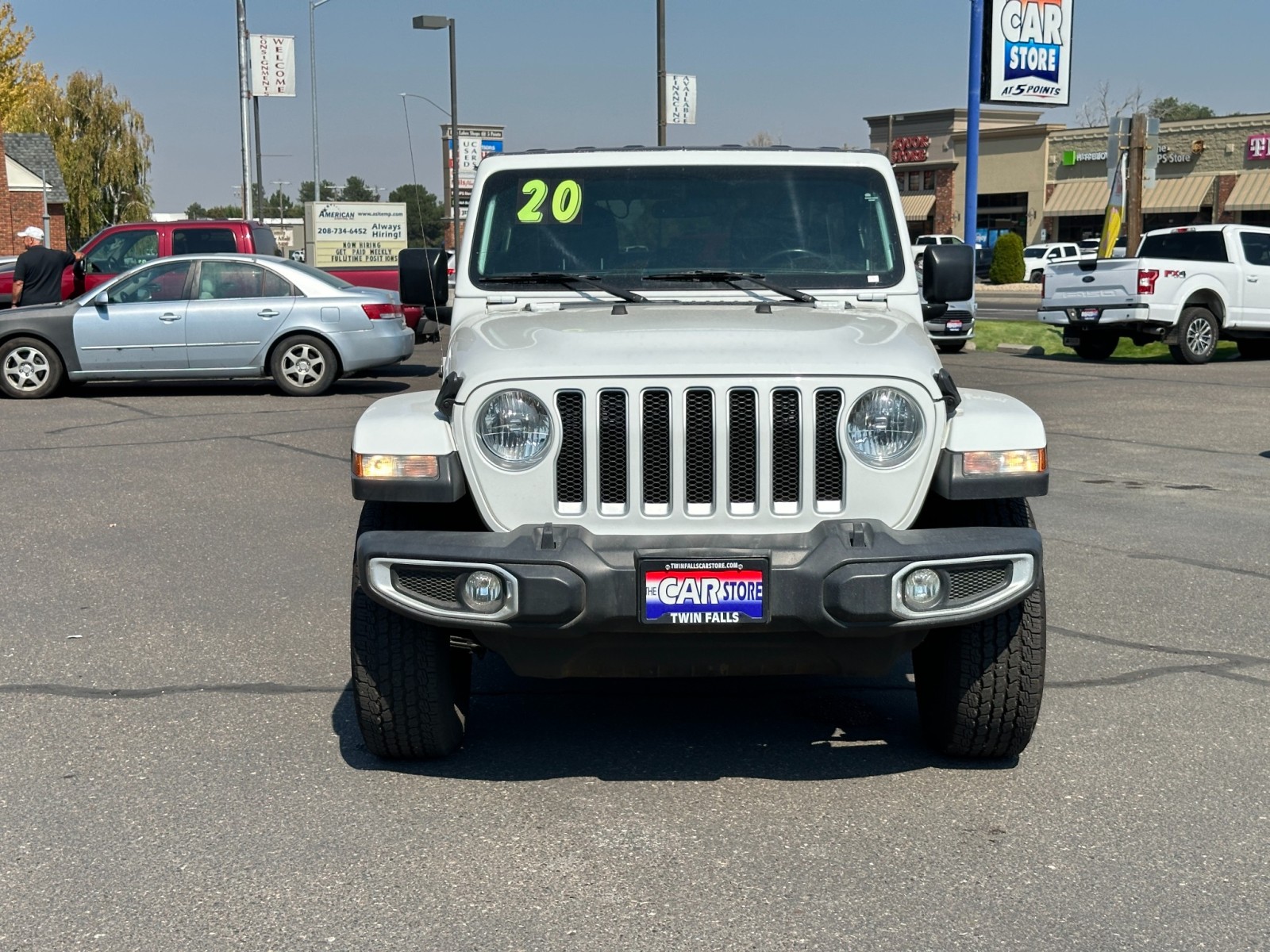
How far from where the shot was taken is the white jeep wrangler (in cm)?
413

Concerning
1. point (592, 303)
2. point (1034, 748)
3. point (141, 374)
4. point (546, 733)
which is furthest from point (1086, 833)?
point (141, 374)

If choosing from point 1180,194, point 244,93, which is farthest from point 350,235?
point 1180,194

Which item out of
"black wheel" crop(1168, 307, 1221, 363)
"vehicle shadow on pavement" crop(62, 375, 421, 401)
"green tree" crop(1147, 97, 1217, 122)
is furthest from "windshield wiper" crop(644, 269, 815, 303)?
"green tree" crop(1147, 97, 1217, 122)

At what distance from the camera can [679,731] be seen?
17.1 feet

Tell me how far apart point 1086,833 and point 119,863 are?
2598mm

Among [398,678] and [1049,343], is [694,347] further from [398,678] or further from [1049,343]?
[1049,343]

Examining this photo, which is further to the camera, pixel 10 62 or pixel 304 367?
pixel 10 62

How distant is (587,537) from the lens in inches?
167

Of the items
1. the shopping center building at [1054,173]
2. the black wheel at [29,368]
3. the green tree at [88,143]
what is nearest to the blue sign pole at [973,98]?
the black wheel at [29,368]

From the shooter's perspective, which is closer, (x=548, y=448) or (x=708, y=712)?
(x=548, y=448)

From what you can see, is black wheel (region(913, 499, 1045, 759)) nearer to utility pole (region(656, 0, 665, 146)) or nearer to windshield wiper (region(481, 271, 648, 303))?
windshield wiper (region(481, 271, 648, 303))

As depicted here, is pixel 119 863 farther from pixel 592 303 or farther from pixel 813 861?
pixel 592 303

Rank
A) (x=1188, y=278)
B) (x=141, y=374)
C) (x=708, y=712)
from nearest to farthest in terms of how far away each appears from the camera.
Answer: (x=708, y=712)
(x=141, y=374)
(x=1188, y=278)

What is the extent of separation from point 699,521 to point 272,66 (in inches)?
1411
